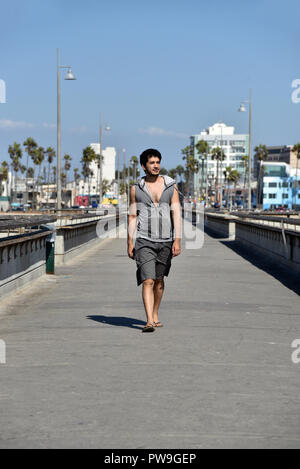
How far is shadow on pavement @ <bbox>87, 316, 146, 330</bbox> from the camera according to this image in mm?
→ 11188

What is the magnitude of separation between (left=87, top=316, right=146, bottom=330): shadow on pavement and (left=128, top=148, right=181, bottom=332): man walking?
63 cm

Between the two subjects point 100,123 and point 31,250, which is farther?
point 100,123

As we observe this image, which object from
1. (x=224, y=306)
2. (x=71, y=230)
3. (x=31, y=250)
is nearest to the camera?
(x=224, y=306)

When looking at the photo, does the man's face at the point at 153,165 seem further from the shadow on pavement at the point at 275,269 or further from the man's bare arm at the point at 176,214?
the shadow on pavement at the point at 275,269

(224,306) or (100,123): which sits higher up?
(100,123)

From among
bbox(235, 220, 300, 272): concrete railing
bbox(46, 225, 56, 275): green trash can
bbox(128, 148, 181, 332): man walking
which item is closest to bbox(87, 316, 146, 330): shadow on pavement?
bbox(128, 148, 181, 332): man walking

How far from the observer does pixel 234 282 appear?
1825cm

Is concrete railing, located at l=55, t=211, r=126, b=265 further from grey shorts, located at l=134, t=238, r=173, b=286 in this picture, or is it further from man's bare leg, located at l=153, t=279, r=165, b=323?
grey shorts, located at l=134, t=238, r=173, b=286

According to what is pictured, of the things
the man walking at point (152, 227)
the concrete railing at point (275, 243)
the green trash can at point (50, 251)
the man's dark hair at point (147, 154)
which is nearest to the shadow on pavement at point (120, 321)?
the man walking at point (152, 227)

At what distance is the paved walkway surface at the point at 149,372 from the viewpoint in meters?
5.74
